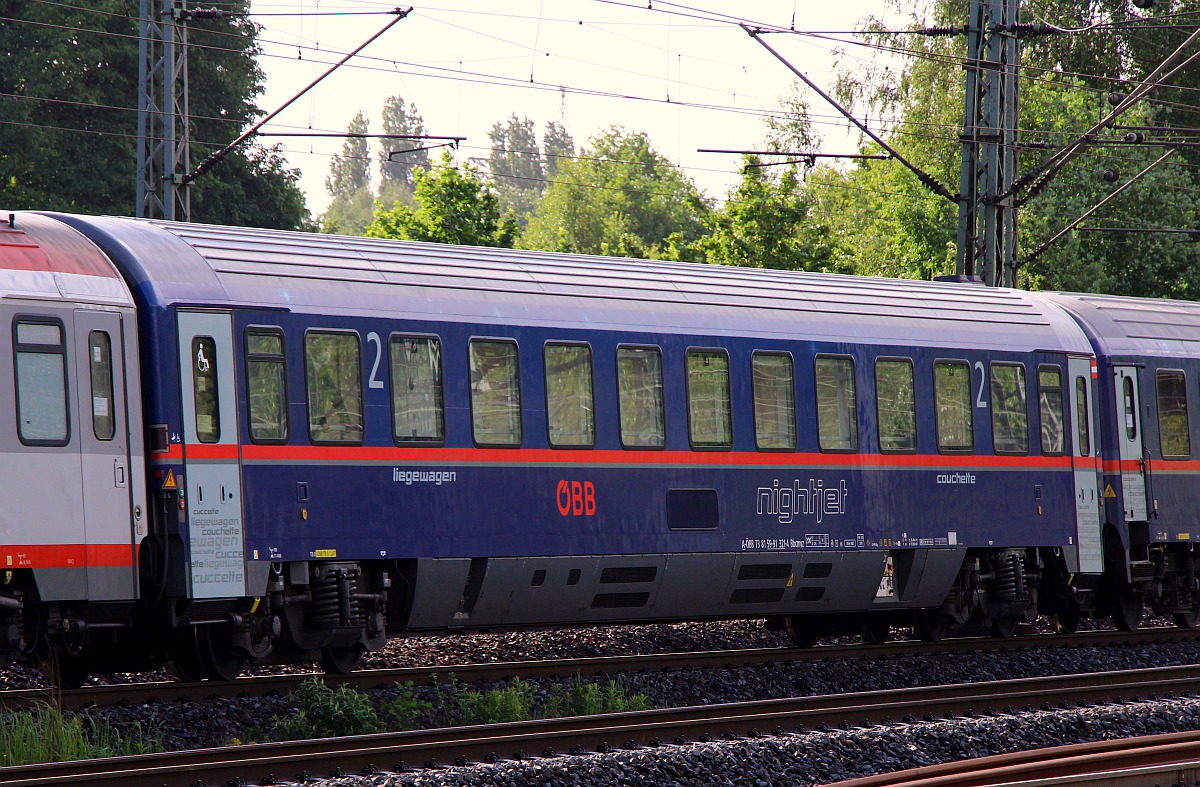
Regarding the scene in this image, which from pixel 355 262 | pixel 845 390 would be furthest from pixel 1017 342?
pixel 355 262

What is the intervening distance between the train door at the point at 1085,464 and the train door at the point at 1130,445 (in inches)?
14.7

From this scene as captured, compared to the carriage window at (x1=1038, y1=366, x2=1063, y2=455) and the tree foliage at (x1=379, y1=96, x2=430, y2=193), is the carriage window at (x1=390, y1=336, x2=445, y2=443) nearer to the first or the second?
the carriage window at (x1=1038, y1=366, x2=1063, y2=455)

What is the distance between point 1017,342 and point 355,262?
817 cm

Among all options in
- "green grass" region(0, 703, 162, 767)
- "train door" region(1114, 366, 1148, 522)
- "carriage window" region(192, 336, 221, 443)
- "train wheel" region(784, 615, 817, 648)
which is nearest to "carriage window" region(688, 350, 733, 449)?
"train wheel" region(784, 615, 817, 648)

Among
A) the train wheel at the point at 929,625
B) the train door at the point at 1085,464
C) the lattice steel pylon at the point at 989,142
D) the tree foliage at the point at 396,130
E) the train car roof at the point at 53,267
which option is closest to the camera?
the train car roof at the point at 53,267

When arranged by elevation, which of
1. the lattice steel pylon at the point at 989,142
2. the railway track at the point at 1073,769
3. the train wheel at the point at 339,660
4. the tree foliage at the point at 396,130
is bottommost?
the railway track at the point at 1073,769

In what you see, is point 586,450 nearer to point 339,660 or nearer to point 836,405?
point 339,660

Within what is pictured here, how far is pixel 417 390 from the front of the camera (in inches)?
552

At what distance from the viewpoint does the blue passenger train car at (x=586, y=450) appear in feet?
41.9

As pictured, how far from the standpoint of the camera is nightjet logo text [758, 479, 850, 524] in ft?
53.4

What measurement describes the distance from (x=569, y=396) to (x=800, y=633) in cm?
549

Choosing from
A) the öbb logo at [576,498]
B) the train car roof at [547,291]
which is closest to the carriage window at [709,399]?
the train car roof at [547,291]

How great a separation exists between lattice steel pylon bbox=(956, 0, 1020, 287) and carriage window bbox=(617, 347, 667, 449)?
8515 millimetres

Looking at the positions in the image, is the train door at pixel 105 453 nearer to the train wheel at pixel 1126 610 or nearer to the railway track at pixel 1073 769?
the railway track at pixel 1073 769
